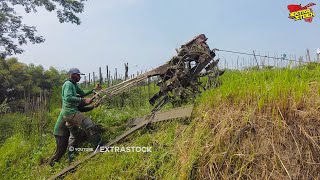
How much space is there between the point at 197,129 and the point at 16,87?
1271 cm

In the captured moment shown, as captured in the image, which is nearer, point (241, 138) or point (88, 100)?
point (241, 138)

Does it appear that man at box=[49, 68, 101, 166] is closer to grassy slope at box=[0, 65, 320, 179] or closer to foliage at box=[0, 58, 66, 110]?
grassy slope at box=[0, 65, 320, 179]

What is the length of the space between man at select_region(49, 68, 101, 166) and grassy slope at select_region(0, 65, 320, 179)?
80 cm

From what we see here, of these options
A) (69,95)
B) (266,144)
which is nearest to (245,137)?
(266,144)

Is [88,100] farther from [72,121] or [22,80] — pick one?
[22,80]

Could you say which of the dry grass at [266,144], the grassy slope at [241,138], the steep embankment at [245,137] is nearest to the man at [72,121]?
the grassy slope at [241,138]

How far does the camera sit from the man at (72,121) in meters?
5.55

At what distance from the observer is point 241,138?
145 inches

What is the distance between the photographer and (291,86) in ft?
12.9

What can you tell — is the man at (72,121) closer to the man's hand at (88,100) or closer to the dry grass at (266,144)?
the man's hand at (88,100)

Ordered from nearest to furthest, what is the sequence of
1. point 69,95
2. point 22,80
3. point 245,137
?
point 245,137
point 69,95
point 22,80

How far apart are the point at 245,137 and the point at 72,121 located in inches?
120

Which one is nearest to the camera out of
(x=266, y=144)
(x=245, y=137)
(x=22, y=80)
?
(x=266, y=144)

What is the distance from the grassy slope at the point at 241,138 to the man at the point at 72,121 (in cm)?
80
